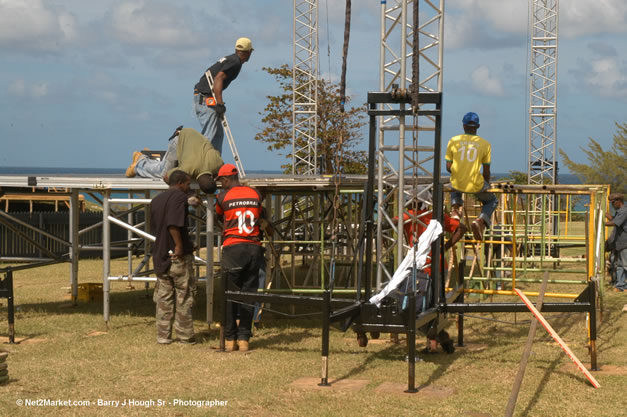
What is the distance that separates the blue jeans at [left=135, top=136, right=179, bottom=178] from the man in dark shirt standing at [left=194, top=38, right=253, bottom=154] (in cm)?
73

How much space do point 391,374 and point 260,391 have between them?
143 cm

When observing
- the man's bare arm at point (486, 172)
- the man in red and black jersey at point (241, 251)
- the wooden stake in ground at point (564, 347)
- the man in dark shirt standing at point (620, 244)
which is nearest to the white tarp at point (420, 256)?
the wooden stake in ground at point (564, 347)

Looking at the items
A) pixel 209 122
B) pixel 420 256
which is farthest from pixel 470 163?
pixel 209 122

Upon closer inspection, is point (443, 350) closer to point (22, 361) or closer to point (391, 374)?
point (391, 374)

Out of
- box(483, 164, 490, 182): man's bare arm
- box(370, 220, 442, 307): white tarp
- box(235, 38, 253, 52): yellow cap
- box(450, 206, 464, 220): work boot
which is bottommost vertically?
box(370, 220, 442, 307): white tarp

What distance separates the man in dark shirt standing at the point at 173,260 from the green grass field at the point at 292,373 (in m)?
0.27

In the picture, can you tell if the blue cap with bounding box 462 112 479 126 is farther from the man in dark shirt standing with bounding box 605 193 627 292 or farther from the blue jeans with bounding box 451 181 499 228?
the man in dark shirt standing with bounding box 605 193 627 292

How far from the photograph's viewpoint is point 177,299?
989 centimetres

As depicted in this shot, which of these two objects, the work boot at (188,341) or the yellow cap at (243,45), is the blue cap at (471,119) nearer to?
the yellow cap at (243,45)

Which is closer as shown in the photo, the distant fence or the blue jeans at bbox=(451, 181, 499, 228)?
the blue jeans at bbox=(451, 181, 499, 228)

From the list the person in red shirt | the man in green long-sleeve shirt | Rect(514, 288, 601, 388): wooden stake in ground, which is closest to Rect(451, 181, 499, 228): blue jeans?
the person in red shirt

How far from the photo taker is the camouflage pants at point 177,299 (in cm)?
987

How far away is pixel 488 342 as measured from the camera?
1014 centimetres

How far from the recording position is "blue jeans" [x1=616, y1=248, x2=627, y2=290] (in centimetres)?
1559
